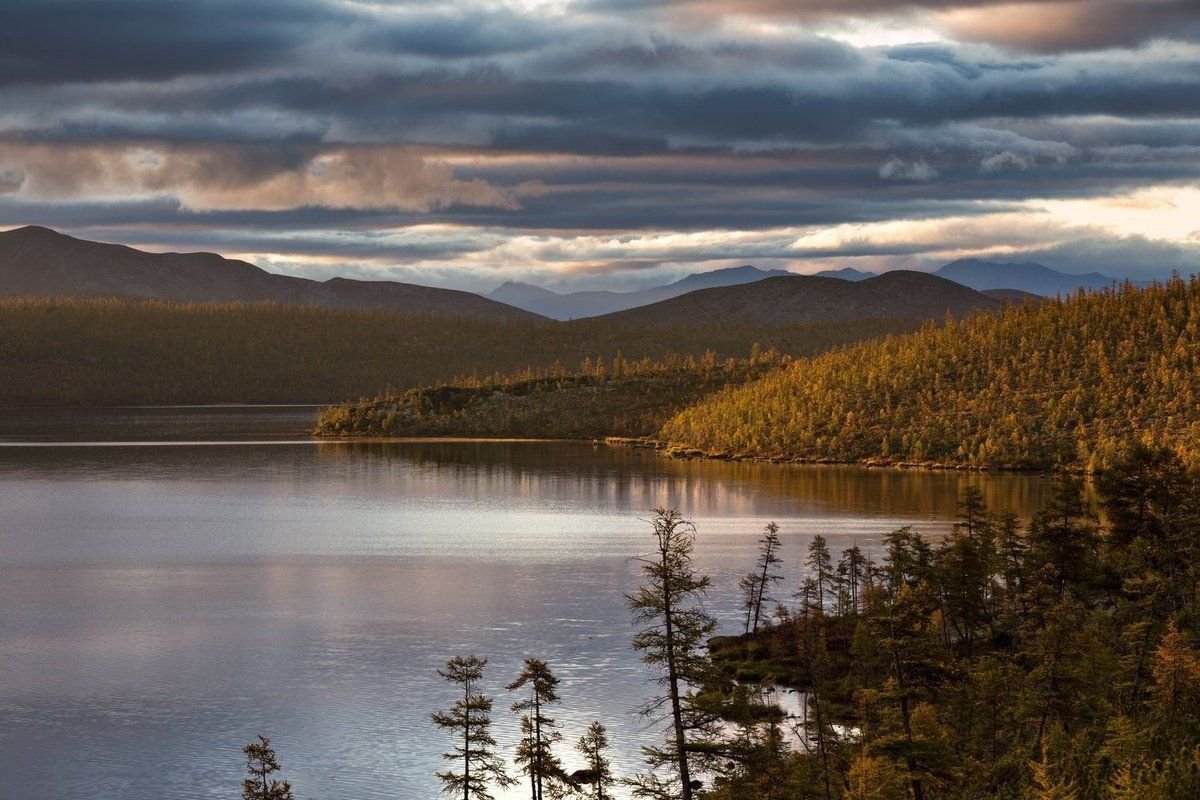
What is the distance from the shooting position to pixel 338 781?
184 feet

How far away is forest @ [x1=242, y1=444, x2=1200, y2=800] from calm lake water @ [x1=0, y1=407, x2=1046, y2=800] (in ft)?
8.93

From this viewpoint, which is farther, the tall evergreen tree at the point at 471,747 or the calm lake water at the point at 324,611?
the calm lake water at the point at 324,611

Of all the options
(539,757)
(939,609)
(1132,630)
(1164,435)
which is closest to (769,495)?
(1164,435)

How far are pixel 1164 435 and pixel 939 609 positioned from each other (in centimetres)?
13519

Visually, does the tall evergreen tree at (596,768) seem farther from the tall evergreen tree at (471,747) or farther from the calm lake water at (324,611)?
the tall evergreen tree at (471,747)

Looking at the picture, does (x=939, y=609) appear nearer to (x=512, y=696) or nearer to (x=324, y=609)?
(x=512, y=696)

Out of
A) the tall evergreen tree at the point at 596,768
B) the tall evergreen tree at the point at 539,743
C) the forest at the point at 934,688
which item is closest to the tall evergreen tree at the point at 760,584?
A: the forest at the point at 934,688

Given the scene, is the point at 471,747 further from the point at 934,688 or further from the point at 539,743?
the point at 934,688

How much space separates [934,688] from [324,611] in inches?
2248

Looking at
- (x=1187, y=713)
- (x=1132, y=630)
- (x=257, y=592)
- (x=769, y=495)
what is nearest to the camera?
(x=1187, y=713)

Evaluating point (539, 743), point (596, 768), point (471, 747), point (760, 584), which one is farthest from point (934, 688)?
point (760, 584)

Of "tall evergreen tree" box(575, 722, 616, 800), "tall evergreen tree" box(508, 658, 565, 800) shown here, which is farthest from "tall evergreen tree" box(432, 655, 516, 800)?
"tall evergreen tree" box(575, 722, 616, 800)

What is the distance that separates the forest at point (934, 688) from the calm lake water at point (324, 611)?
272 centimetres

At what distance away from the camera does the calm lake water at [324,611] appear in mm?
60406
